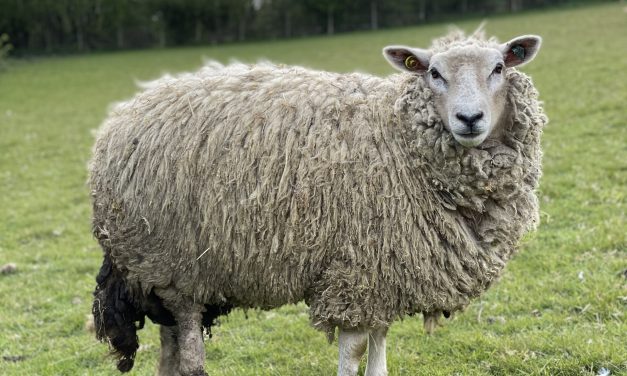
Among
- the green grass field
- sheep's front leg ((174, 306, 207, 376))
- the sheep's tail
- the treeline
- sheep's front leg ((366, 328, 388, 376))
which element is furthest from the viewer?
the treeline

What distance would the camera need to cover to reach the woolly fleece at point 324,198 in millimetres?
3760

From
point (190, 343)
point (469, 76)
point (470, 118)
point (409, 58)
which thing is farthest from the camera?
point (190, 343)

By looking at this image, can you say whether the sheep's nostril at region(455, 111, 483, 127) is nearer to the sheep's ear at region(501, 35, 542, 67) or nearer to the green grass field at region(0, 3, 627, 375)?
the sheep's ear at region(501, 35, 542, 67)

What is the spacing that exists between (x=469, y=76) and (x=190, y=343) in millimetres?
2454

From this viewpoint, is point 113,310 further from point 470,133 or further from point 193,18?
point 193,18

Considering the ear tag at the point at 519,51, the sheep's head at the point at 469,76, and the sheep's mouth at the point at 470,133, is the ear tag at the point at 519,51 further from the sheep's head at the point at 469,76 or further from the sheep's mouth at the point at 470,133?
the sheep's mouth at the point at 470,133

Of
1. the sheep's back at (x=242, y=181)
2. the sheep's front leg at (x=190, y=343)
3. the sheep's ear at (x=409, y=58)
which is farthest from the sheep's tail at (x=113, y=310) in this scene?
the sheep's ear at (x=409, y=58)

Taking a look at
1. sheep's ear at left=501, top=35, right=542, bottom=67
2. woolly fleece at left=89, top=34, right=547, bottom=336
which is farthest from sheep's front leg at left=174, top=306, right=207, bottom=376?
sheep's ear at left=501, top=35, right=542, bottom=67

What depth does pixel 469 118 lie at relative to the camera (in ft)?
11.4

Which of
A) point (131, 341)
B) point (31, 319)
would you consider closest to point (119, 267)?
point (131, 341)

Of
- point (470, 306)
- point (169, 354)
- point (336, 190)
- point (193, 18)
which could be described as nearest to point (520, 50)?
point (336, 190)

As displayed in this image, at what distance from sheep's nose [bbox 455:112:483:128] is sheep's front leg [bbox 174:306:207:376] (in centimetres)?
209

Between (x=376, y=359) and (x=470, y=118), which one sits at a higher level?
(x=470, y=118)

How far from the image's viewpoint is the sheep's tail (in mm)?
4254
